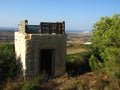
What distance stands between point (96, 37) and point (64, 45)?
2.46 m

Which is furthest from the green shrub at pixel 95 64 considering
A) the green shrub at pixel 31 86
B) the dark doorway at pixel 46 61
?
the green shrub at pixel 31 86

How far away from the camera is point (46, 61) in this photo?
22438 millimetres

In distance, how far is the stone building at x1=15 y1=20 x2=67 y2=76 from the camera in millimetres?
20578

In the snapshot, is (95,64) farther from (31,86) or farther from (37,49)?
(31,86)

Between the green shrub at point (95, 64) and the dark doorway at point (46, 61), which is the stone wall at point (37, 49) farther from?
the green shrub at point (95, 64)

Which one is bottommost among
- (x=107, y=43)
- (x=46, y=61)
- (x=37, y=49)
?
(x=46, y=61)

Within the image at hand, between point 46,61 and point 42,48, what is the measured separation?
6.09ft

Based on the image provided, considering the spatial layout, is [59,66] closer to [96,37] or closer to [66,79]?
[66,79]

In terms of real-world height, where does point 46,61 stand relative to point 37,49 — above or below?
below

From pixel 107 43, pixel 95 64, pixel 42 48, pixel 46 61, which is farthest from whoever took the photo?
pixel 46 61

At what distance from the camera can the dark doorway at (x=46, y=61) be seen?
71.7 ft

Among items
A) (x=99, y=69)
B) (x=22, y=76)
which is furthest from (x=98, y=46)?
(x=22, y=76)

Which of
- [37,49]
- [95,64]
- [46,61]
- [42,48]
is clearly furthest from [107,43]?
[46,61]

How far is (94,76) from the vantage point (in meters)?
19.6
